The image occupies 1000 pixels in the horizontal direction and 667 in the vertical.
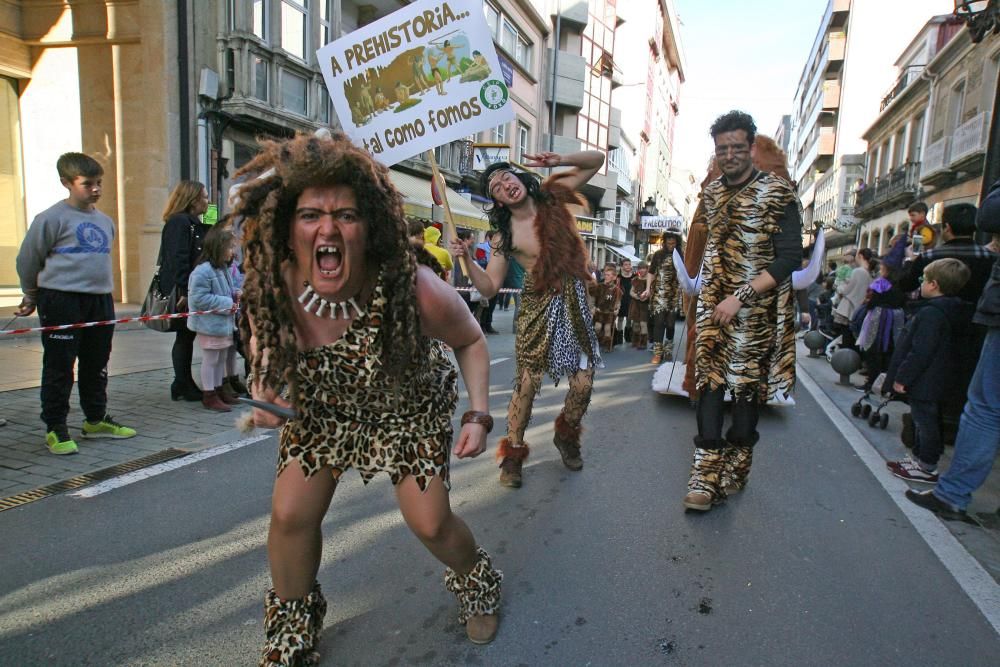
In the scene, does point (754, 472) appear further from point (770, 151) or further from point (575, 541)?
point (770, 151)

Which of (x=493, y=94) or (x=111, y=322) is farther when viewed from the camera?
(x=111, y=322)

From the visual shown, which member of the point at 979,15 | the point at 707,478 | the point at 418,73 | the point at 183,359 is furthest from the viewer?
the point at 979,15

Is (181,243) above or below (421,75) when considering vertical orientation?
below

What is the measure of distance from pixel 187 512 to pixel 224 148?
35.1 feet

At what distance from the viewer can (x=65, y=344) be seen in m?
4.01

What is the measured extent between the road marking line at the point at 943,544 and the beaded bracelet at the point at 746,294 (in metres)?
1.47

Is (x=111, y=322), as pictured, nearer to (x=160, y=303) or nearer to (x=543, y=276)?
(x=160, y=303)

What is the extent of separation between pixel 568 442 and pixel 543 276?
44.2 inches

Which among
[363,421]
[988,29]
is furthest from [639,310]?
[363,421]

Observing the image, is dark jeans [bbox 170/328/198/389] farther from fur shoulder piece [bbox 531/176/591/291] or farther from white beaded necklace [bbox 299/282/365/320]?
white beaded necklace [bbox 299/282/365/320]

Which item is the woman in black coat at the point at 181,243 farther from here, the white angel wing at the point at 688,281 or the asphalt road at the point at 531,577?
the white angel wing at the point at 688,281

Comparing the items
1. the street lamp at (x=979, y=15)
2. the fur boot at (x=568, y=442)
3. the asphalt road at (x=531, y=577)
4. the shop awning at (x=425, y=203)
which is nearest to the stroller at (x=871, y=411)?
the asphalt road at (x=531, y=577)

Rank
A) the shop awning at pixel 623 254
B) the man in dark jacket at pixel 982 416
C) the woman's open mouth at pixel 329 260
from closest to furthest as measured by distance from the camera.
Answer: the woman's open mouth at pixel 329 260 → the man in dark jacket at pixel 982 416 → the shop awning at pixel 623 254

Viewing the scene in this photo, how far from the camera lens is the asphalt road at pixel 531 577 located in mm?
2168
